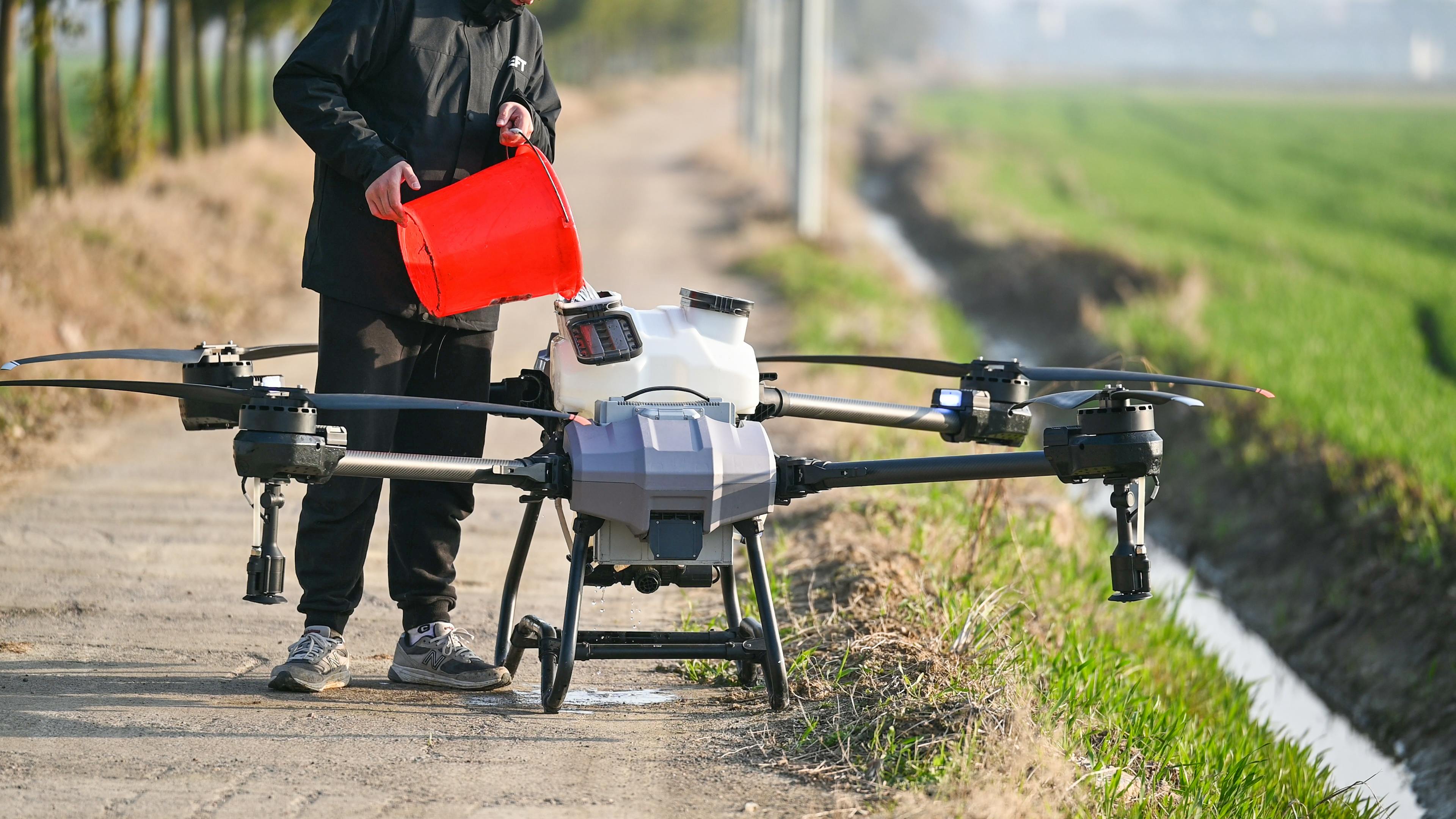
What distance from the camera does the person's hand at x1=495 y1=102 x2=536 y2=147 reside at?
3.96m

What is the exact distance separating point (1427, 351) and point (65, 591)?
12.1 m

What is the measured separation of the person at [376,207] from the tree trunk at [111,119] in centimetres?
1275

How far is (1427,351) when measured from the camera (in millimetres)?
13594

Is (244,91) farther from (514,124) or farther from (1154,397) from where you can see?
(1154,397)

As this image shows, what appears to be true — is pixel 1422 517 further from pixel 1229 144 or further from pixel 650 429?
pixel 1229 144

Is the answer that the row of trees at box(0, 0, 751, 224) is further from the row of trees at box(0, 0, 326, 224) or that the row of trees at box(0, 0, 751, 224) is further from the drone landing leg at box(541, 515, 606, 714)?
the drone landing leg at box(541, 515, 606, 714)

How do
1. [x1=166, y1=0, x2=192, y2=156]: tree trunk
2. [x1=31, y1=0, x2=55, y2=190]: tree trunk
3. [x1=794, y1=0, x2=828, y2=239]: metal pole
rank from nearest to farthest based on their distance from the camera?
1. [x1=31, y1=0, x2=55, y2=190]: tree trunk
2. [x1=166, y1=0, x2=192, y2=156]: tree trunk
3. [x1=794, y1=0, x2=828, y2=239]: metal pole

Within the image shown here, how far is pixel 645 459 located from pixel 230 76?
71.4 ft

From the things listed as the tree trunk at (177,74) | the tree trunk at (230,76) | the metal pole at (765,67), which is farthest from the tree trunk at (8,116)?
the metal pole at (765,67)

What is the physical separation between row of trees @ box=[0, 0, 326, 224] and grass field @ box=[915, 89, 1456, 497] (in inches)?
368

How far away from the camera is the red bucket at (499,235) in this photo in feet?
12.7

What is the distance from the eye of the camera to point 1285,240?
21.8 metres

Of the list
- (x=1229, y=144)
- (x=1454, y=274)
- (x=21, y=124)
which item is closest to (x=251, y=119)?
(x=21, y=124)

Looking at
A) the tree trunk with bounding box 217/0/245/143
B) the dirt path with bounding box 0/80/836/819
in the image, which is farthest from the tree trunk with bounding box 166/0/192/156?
the dirt path with bounding box 0/80/836/819
